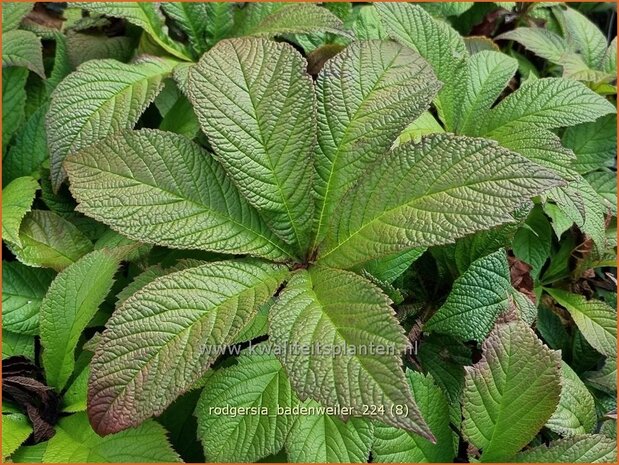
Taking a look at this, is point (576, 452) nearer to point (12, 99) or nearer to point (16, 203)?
point (16, 203)

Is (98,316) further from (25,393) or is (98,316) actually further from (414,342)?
(414,342)

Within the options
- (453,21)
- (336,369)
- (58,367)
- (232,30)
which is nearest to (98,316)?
(58,367)

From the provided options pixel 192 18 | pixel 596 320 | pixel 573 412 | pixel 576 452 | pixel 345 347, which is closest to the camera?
pixel 345 347

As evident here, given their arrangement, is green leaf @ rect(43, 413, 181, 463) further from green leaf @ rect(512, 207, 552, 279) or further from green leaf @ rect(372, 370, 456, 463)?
green leaf @ rect(512, 207, 552, 279)

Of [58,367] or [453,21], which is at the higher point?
[453,21]

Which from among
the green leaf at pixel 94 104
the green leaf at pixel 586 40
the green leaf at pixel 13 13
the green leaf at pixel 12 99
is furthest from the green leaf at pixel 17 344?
the green leaf at pixel 586 40

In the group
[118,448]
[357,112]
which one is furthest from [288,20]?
[118,448]
